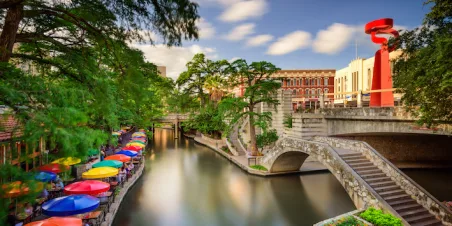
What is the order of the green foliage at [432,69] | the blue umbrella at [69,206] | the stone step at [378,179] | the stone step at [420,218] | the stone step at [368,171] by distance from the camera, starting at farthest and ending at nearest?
the stone step at [368,171]
the stone step at [378,179]
the stone step at [420,218]
the blue umbrella at [69,206]
the green foliage at [432,69]

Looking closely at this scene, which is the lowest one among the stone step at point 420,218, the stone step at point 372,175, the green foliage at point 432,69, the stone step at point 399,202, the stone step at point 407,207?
the stone step at point 420,218

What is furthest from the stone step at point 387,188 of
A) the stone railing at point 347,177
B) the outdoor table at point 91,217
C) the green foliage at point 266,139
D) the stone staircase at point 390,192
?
the green foliage at point 266,139

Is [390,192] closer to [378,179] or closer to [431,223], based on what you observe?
[378,179]

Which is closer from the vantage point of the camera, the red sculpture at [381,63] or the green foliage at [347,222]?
the green foliage at [347,222]

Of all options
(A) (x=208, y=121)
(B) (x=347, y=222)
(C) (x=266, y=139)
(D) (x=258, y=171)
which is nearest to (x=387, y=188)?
(B) (x=347, y=222)

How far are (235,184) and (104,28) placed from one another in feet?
60.1

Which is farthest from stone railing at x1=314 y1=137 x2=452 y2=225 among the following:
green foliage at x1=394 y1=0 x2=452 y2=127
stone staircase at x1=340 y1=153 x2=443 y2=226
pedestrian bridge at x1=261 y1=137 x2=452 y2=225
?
green foliage at x1=394 y1=0 x2=452 y2=127

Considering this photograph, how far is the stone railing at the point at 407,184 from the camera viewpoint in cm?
1241

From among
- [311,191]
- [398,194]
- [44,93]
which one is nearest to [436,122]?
[398,194]

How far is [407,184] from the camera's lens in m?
14.0

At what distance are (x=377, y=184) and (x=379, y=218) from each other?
281 centimetres

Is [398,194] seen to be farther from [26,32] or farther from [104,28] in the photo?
[26,32]

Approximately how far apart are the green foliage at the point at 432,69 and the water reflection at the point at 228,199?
8159 mm

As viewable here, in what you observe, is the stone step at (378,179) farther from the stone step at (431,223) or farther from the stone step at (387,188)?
the stone step at (431,223)
